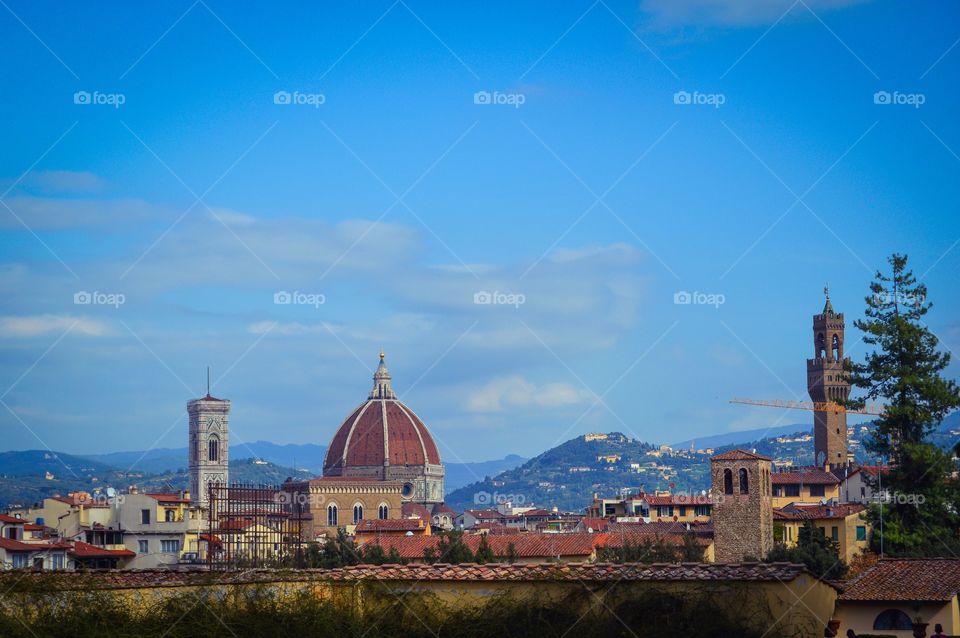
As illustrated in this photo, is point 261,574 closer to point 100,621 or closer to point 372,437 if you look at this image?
point 100,621

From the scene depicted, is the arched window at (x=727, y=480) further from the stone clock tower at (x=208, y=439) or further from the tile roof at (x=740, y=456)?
the stone clock tower at (x=208, y=439)

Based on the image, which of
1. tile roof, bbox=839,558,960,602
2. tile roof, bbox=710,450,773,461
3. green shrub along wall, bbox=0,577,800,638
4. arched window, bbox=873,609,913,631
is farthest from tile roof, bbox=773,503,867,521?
green shrub along wall, bbox=0,577,800,638

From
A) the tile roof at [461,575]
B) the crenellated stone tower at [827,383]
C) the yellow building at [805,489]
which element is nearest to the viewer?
the tile roof at [461,575]

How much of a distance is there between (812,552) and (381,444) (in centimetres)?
10948

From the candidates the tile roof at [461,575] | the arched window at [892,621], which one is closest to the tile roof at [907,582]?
the arched window at [892,621]

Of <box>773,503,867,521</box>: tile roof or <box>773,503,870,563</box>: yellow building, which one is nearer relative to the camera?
<box>773,503,870,563</box>: yellow building

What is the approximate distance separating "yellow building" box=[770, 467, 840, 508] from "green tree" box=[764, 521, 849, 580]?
77.0ft

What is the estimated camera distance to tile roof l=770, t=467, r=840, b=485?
3501 inches

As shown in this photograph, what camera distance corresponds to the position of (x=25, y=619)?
61.1ft

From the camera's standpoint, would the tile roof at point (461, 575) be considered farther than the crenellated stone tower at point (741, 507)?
No

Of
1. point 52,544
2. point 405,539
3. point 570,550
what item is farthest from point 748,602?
point 405,539

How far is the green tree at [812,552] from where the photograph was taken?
162 feet

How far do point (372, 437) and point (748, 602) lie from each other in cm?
14516

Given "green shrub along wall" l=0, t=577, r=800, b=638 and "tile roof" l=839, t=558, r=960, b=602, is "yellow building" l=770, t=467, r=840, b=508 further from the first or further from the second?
"green shrub along wall" l=0, t=577, r=800, b=638
